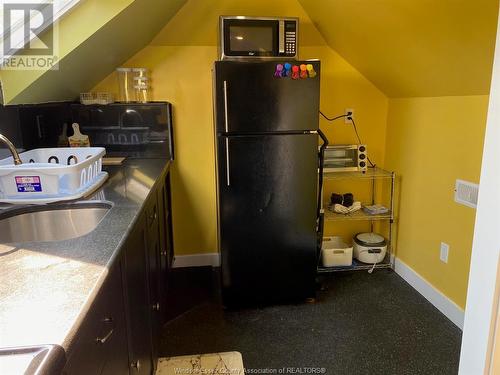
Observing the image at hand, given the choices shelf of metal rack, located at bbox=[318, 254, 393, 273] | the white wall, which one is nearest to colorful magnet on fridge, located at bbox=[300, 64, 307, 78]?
the white wall

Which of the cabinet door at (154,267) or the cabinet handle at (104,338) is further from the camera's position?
the cabinet door at (154,267)

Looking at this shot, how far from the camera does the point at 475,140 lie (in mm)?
2090

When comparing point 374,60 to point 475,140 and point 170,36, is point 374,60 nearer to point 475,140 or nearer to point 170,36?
point 475,140

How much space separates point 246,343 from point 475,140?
5.58 ft

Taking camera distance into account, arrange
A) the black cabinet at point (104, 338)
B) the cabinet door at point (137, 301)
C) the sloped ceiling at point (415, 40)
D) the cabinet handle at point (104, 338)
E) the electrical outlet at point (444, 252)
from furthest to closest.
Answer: the electrical outlet at point (444, 252) < the sloped ceiling at point (415, 40) < the cabinet door at point (137, 301) < the cabinet handle at point (104, 338) < the black cabinet at point (104, 338)

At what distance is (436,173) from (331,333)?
1.21m

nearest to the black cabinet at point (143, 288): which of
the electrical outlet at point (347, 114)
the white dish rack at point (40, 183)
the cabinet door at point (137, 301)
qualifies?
the cabinet door at point (137, 301)

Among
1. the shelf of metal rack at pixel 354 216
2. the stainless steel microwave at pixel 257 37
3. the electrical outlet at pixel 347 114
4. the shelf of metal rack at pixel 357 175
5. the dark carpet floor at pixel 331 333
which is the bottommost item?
the dark carpet floor at pixel 331 333

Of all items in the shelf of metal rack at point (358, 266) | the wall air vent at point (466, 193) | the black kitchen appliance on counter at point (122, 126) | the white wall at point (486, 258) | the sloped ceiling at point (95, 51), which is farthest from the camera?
the shelf of metal rack at point (358, 266)

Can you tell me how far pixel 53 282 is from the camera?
83 cm

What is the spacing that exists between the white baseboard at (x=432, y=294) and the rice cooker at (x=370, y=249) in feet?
0.51

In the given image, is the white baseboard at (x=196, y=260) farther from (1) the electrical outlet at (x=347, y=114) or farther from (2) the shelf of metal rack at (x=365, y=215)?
(1) the electrical outlet at (x=347, y=114)

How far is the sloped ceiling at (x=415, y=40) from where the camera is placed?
5.42 feet

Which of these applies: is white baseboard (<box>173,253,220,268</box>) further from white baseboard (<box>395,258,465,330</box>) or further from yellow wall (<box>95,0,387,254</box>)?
white baseboard (<box>395,258,465,330</box>)
